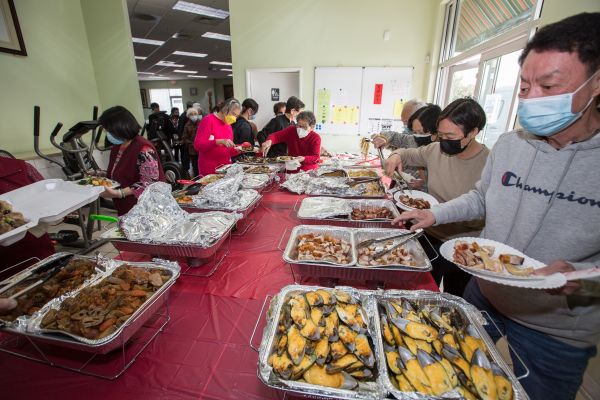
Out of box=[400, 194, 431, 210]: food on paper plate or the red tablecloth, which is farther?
box=[400, 194, 431, 210]: food on paper plate

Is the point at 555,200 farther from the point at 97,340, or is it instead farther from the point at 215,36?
the point at 215,36

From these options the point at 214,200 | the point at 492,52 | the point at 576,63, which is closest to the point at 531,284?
the point at 576,63

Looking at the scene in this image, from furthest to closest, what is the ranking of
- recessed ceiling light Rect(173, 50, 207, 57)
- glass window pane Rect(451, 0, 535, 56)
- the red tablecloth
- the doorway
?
recessed ceiling light Rect(173, 50, 207, 57) → the doorway → glass window pane Rect(451, 0, 535, 56) → the red tablecloth

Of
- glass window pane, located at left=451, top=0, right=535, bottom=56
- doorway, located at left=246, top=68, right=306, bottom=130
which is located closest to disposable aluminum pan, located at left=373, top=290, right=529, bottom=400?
glass window pane, located at left=451, top=0, right=535, bottom=56

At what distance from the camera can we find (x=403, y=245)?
1451 mm

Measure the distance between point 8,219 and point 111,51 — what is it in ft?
16.0

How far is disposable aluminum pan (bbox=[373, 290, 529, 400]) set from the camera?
72 centimetres

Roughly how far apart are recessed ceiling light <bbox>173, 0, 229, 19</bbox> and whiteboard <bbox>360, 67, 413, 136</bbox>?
11.5 ft

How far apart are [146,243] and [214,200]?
64cm

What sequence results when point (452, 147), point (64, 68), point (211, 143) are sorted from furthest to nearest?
1. point (64, 68)
2. point (211, 143)
3. point (452, 147)

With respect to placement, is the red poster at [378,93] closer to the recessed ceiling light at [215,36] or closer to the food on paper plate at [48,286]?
the recessed ceiling light at [215,36]

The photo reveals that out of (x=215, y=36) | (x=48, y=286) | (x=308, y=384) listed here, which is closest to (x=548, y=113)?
(x=308, y=384)

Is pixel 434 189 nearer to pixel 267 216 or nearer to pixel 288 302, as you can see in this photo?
pixel 267 216

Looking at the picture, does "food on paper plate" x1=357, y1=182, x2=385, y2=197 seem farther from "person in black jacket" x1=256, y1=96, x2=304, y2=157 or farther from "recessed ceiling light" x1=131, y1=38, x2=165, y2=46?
"recessed ceiling light" x1=131, y1=38, x2=165, y2=46
